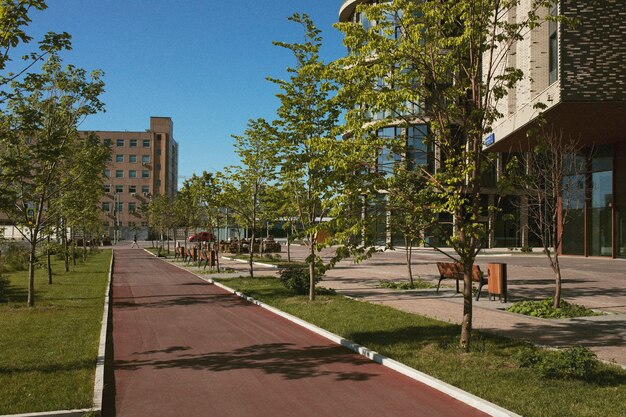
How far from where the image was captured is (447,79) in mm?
9578

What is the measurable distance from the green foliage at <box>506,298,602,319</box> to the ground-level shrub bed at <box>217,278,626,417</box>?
9.39ft

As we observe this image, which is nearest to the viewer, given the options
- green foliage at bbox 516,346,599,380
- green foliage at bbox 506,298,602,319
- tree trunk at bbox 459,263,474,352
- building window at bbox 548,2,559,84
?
green foliage at bbox 516,346,599,380

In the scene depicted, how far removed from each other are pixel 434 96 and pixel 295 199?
781 cm

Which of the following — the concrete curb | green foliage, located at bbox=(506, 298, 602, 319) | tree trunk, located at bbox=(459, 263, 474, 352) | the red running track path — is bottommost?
the red running track path

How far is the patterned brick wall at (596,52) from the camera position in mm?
21266

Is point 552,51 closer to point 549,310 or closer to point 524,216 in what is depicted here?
point 524,216

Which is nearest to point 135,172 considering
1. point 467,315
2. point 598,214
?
point 598,214

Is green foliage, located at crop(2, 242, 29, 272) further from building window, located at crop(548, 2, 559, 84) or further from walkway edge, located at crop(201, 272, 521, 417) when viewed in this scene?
building window, located at crop(548, 2, 559, 84)

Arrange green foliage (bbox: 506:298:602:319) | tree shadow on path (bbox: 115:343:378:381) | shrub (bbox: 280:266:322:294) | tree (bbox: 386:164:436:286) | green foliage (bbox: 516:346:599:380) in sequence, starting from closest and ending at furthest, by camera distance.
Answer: green foliage (bbox: 516:346:599:380) → tree shadow on path (bbox: 115:343:378:381) → tree (bbox: 386:164:436:286) → green foliage (bbox: 506:298:602:319) → shrub (bbox: 280:266:322:294)

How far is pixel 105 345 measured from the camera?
31.6 ft

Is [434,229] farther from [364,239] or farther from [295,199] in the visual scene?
[295,199]

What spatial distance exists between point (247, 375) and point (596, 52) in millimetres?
20116

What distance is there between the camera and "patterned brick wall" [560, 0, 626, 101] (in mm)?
21266

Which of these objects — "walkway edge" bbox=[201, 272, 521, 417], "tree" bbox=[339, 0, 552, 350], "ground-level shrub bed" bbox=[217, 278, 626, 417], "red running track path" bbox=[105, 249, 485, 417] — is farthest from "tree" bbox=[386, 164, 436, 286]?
"red running track path" bbox=[105, 249, 485, 417]
